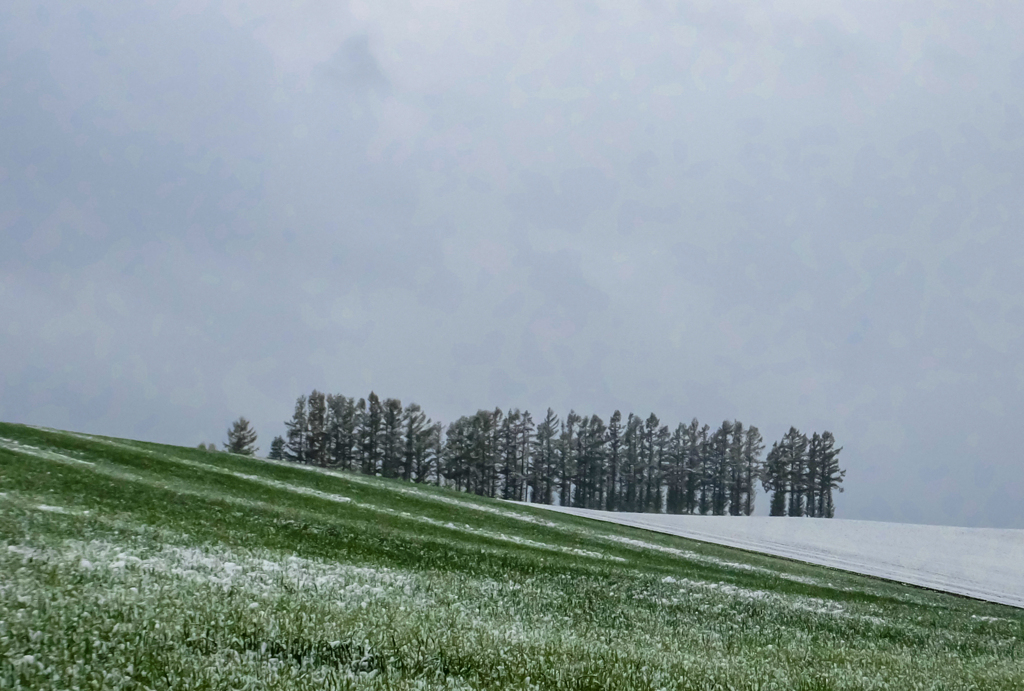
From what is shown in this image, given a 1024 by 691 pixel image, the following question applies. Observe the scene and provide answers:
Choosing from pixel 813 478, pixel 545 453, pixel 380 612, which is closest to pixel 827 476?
pixel 813 478

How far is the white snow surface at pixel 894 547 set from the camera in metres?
50.5

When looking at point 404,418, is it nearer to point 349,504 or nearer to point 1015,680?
point 349,504

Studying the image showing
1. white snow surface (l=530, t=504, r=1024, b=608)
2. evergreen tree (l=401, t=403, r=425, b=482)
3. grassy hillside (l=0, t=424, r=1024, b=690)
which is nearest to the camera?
grassy hillside (l=0, t=424, r=1024, b=690)

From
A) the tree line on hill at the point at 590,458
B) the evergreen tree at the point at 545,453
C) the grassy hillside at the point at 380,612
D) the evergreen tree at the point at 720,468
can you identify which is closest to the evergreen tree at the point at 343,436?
the tree line on hill at the point at 590,458

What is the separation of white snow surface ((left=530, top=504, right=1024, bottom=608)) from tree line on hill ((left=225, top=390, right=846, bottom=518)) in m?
56.3

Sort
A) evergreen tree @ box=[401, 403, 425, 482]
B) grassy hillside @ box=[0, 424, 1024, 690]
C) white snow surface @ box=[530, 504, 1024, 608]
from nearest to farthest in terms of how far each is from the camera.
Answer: grassy hillside @ box=[0, 424, 1024, 690] → white snow surface @ box=[530, 504, 1024, 608] → evergreen tree @ box=[401, 403, 425, 482]

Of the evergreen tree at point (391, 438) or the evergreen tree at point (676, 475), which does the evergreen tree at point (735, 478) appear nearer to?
the evergreen tree at point (676, 475)

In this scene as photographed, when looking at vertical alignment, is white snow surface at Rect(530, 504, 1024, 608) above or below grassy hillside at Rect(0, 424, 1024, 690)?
below

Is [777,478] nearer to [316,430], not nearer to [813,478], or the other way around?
[813,478]

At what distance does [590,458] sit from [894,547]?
3294 inches

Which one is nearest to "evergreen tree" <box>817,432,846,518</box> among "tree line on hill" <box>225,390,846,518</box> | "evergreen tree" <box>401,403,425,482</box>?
"tree line on hill" <box>225,390,846,518</box>

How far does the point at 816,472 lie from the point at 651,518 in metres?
80.9

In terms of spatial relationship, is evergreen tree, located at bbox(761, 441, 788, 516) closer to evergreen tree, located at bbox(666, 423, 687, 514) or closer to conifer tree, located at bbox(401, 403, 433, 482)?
evergreen tree, located at bbox(666, 423, 687, 514)

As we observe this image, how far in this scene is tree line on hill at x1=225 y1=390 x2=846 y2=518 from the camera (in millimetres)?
147125
